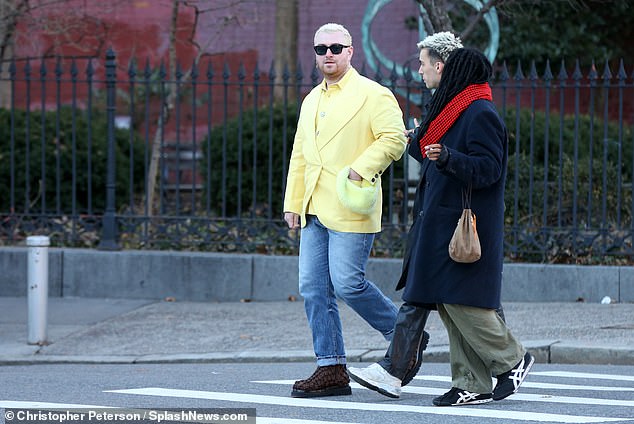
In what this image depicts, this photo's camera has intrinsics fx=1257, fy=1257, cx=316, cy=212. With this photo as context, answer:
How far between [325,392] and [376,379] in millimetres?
415

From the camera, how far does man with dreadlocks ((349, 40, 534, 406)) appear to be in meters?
5.96

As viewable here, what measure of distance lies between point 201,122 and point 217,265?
26.9ft

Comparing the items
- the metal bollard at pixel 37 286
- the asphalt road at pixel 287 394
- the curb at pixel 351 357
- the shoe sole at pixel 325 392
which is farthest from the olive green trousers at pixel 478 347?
the metal bollard at pixel 37 286

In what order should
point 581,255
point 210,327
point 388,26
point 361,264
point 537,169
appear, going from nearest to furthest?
point 361,264 < point 210,327 < point 581,255 < point 537,169 < point 388,26

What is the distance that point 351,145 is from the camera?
21.2ft

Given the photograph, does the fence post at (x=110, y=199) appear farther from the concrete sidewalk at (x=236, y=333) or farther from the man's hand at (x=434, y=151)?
the man's hand at (x=434, y=151)

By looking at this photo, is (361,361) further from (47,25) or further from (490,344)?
(47,25)

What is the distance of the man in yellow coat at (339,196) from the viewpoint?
638cm

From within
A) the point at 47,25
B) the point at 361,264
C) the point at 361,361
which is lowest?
the point at 361,361

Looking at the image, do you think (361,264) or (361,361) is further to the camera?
(361,361)

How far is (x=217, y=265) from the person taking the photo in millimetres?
10844

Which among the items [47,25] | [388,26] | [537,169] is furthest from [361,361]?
[388,26]

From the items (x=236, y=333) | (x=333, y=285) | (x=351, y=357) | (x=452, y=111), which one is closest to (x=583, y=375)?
(x=351, y=357)

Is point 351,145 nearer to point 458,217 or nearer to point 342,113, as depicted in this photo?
point 342,113
